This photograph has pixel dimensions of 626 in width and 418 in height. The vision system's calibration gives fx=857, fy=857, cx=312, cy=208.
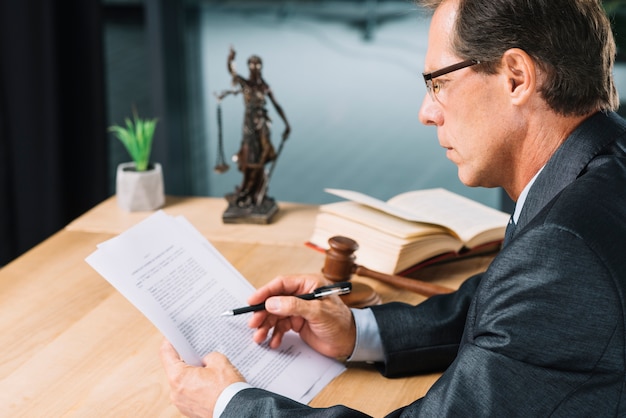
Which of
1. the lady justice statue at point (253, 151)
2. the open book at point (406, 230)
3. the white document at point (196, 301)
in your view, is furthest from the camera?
the lady justice statue at point (253, 151)

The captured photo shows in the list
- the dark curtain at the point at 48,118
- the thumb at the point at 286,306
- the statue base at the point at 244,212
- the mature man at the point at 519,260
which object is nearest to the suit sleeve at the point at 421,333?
the mature man at the point at 519,260

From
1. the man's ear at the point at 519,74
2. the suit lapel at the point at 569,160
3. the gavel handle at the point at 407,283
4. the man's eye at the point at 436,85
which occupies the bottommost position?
the gavel handle at the point at 407,283

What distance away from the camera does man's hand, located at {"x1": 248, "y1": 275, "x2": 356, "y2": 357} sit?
1.40 metres

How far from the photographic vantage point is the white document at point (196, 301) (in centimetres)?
134

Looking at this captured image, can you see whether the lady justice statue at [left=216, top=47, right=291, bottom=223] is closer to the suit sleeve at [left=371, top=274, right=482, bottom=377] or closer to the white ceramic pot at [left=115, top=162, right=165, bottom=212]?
the white ceramic pot at [left=115, top=162, right=165, bottom=212]

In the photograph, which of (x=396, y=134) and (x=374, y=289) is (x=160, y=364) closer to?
(x=374, y=289)

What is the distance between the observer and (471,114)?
3.99 feet

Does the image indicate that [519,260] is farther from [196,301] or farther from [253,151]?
[253,151]

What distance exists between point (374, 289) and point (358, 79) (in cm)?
216

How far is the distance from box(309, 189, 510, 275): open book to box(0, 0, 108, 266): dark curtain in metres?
1.42

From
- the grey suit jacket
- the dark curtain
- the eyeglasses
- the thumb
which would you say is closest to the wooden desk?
the thumb

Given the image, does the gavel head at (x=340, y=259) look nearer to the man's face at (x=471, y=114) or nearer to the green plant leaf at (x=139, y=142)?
the man's face at (x=471, y=114)

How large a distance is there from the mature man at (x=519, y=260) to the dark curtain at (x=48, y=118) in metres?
1.84

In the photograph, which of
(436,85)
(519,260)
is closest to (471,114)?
(436,85)
